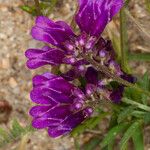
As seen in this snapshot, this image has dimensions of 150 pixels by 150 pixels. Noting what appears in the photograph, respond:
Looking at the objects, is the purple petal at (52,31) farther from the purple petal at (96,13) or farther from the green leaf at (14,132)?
the green leaf at (14,132)

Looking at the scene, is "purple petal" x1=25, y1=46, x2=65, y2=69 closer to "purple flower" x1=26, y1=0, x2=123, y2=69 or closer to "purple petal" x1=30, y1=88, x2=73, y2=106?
"purple flower" x1=26, y1=0, x2=123, y2=69

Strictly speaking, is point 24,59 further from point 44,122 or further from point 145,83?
point 44,122

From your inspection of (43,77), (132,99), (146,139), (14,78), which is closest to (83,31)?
(43,77)

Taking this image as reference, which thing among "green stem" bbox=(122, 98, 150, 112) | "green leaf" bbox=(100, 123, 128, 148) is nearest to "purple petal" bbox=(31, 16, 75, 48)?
"green stem" bbox=(122, 98, 150, 112)

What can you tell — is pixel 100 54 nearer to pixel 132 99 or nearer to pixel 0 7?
pixel 132 99

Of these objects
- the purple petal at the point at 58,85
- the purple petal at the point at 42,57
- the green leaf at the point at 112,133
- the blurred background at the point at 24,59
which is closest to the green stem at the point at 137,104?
the green leaf at the point at 112,133

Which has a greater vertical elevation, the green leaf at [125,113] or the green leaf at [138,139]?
the green leaf at [125,113]

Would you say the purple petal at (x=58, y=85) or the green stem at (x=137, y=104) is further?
the green stem at (x=137, y=104)
